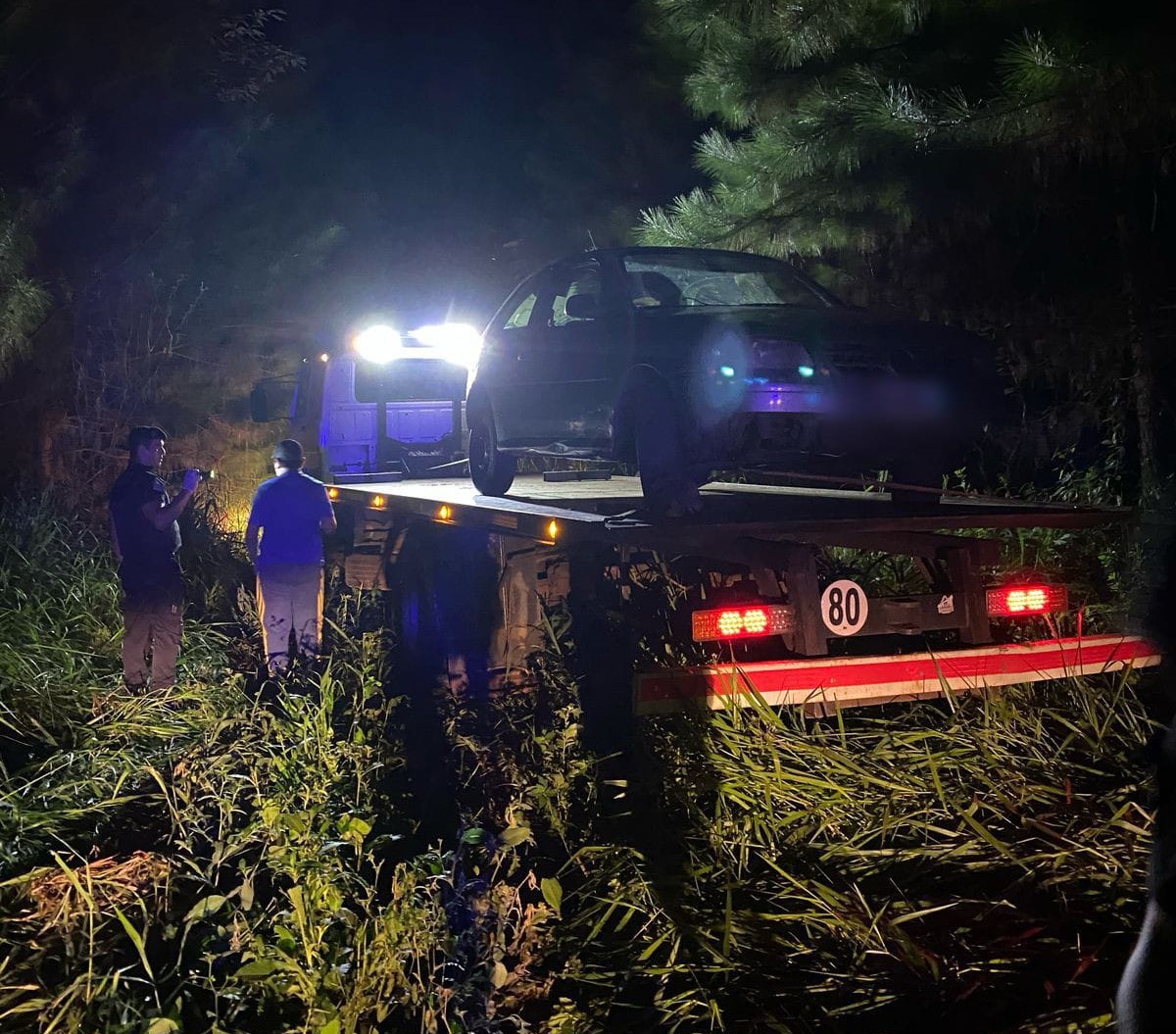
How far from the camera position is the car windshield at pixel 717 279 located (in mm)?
6031

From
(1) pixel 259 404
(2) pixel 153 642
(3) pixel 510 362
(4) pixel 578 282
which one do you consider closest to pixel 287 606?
(2) pixel 153 642

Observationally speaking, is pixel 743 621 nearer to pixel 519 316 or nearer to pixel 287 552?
pixel 287 552

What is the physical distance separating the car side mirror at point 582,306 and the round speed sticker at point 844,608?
2051mm

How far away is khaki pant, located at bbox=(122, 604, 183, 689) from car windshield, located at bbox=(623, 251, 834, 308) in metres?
3.13

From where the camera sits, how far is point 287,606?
6.90 m

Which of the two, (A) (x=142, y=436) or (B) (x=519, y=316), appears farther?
(B) (x=519, y=316)

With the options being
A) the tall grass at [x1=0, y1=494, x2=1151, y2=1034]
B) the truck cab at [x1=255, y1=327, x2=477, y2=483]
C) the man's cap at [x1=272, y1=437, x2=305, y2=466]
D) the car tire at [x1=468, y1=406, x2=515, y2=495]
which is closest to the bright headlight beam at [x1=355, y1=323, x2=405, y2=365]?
the truck cab at [x1=255, y1=327, x2=477, y2=483]

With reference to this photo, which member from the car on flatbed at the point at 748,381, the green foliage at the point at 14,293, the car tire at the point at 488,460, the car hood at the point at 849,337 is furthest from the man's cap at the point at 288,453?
the green foliage at the point at 14,293

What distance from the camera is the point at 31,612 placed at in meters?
7.21

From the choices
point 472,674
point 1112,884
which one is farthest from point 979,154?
point 1112,884

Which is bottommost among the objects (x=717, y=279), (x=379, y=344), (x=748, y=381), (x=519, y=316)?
(x=748, y=381)

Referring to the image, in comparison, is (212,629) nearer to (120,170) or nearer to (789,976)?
(789,976)

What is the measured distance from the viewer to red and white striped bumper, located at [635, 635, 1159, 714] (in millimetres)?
4188

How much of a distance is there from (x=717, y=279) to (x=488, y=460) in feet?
6.03
